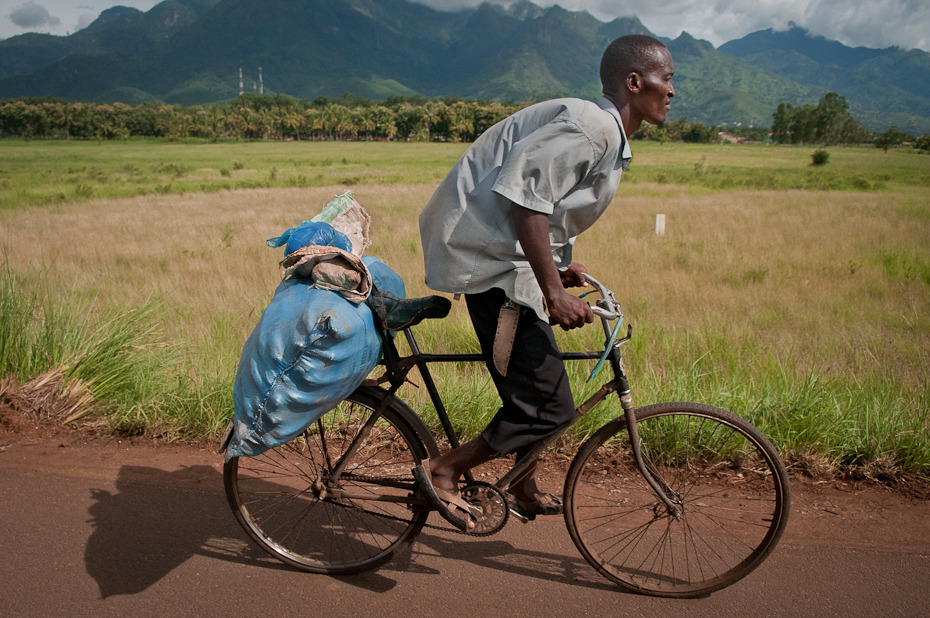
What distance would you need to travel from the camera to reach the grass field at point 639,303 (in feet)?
12.4

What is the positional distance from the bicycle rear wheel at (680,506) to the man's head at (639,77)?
41.6 inches

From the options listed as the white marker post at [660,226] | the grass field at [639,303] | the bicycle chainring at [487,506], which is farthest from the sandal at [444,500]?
the white marker post at [660,226]

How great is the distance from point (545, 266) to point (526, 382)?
44cm

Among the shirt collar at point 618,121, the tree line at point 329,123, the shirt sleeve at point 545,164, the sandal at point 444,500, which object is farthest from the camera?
the tree line at point 329,123

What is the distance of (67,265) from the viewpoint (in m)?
10.0

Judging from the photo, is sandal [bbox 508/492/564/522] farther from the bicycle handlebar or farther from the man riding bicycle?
the bicycle handlebar

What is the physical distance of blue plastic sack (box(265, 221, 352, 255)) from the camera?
2.28 metres

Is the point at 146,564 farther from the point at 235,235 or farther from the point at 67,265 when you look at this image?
the point at 235,235

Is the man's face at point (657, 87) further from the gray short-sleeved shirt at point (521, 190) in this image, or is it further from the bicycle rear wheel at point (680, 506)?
the bicycle rear wheel at point (680, 506)

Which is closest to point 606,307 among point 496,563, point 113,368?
point 496,563

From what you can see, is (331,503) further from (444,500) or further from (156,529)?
(156,529)

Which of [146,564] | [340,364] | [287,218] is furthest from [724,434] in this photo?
[287,218]

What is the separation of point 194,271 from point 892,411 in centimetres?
900

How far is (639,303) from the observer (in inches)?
313
